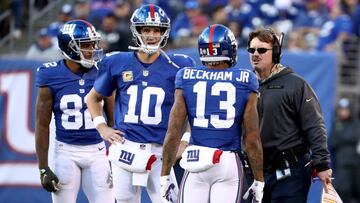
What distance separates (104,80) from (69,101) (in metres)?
0.50

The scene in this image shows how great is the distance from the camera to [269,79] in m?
6.67

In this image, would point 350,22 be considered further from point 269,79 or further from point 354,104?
point 269,79

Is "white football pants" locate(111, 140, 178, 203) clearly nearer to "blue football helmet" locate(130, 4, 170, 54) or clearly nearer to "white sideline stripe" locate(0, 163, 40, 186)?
"blue football helmet" locate(130, 4, 170, 54)

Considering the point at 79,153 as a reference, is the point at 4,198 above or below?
below

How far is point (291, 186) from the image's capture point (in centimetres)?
662

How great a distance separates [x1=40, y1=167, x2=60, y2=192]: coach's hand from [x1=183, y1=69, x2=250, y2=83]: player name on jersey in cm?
154

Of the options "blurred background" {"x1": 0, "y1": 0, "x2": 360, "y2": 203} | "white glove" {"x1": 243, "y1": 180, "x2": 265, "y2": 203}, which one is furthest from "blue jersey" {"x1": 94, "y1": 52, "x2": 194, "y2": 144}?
"blurred background" {"x1": 0, "y1": 0, "x2": 360, "y2": 203}

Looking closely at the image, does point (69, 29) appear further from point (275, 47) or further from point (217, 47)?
point (275, 47)

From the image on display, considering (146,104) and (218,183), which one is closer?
(218,183)

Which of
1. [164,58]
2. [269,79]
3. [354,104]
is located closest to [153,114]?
[164,58]

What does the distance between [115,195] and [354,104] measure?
6.85 metres

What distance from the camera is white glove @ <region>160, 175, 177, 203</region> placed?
6.33 meters

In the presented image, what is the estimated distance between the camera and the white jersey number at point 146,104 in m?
6.67

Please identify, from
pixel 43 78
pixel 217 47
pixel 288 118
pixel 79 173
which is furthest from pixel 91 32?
pixel 288 118
